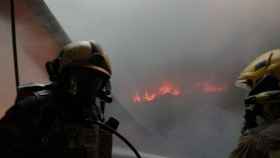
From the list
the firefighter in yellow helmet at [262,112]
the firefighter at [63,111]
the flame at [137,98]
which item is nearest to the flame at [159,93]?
the flame at [137,98]

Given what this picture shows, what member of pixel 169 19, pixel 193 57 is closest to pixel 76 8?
pixel 169 19

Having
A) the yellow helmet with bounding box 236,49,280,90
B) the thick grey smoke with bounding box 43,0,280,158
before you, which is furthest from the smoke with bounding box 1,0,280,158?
the yellow helmet with bounding box 236,49,280,90

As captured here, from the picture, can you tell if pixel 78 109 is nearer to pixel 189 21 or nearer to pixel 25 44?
pixel 25 44

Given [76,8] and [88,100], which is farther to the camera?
[76,8]

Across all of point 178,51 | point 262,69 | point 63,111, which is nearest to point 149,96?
point 178,51

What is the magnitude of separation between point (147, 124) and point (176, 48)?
0.65m

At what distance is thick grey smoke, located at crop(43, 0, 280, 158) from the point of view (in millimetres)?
2420

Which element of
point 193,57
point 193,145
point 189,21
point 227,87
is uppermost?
point 189,21

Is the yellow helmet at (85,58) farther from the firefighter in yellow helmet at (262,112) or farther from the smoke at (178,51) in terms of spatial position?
the smoke at (178,51)

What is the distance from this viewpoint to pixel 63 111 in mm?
1319

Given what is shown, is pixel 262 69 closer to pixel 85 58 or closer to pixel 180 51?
pixel 85 58

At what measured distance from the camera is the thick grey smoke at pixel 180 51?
7.94ft

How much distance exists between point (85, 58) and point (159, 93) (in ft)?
5.04

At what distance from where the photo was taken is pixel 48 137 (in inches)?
49.8
